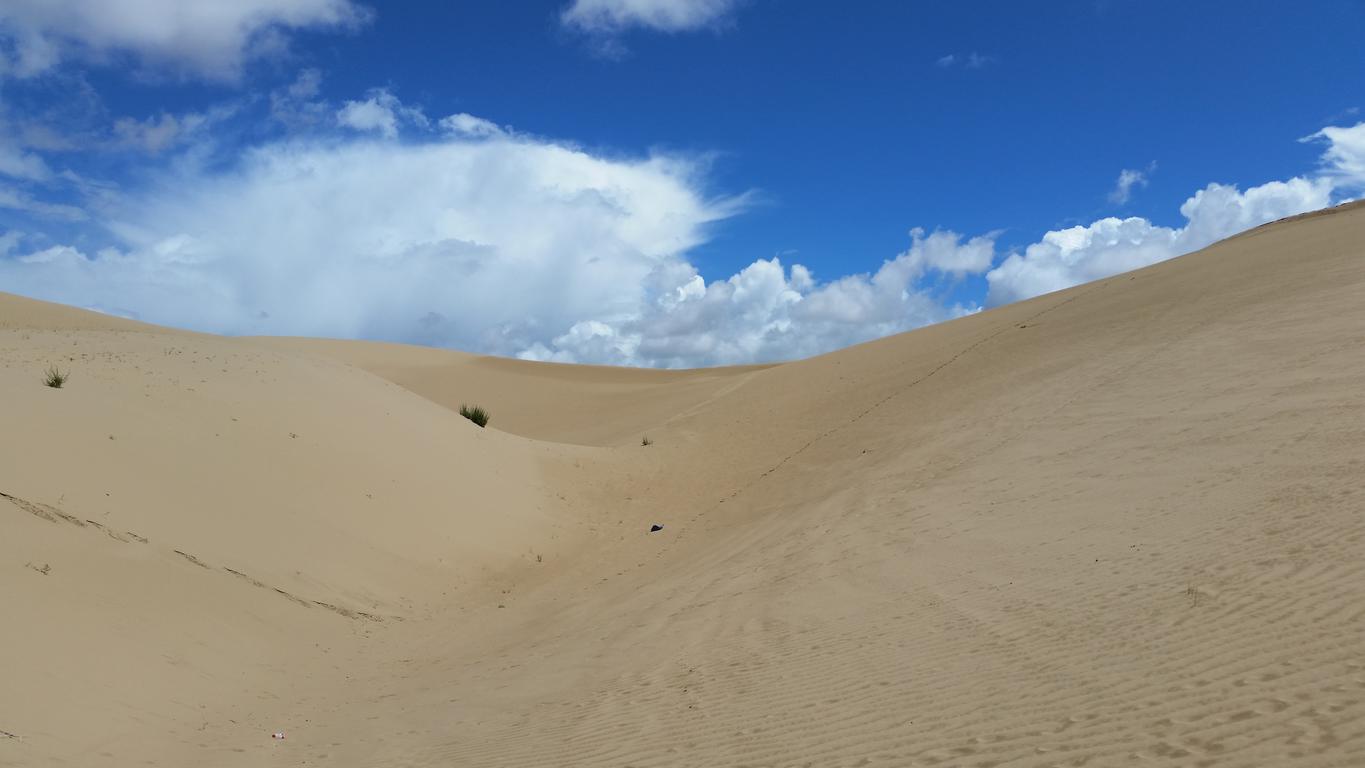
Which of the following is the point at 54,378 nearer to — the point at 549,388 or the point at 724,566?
the point at 724,566

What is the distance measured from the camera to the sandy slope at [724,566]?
641 cm

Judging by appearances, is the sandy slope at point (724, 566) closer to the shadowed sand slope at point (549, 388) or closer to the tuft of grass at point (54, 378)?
the tuft of grass at point (54, 378)

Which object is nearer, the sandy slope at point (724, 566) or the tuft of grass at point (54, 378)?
the sandy slope at point (724, 566)

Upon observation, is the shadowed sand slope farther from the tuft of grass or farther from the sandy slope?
the tuft of grass

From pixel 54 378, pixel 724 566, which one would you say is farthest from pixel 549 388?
pixel 724 566

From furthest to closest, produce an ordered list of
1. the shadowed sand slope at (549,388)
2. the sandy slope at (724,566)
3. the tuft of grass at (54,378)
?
the shadowed sand slope at (549,388), the tuft of grass at (54,378), the sandy slope at (724,566)

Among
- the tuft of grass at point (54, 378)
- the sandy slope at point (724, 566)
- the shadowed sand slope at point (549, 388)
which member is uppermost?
the shadowed sand slope at point (549, 388)

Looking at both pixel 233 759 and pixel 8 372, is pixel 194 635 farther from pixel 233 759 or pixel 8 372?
pixel 8 372

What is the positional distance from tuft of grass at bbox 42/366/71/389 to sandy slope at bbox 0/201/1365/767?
322mm

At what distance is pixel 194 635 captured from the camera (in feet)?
32.9

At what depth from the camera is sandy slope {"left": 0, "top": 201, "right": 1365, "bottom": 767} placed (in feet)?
21.0

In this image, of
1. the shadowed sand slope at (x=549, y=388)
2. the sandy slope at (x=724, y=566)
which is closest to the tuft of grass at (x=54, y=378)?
the sandy slope at (x=724, y=566)

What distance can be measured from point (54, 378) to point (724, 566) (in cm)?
1050

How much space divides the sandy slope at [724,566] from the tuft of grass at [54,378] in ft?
1.06
